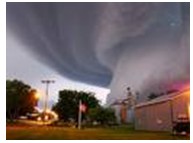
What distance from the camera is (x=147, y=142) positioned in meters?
4.68

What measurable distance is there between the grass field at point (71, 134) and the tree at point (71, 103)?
0.25 meters

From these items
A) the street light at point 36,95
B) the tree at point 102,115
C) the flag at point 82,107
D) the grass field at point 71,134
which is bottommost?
the grass field at point 71,134

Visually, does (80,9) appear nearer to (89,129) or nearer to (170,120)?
(89,129)

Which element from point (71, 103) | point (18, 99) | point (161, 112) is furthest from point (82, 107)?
point (161, 112)

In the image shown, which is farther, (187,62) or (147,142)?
(187,62)

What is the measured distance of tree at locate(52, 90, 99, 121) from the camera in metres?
5.50

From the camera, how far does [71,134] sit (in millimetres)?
5402

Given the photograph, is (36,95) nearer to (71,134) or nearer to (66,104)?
(66,104)

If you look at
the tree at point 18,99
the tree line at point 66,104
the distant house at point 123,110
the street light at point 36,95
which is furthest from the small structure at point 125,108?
the tree at point 18,99

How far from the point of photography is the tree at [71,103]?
5.50m

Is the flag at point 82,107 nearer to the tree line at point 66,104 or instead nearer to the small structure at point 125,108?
the tree line at point 66,104

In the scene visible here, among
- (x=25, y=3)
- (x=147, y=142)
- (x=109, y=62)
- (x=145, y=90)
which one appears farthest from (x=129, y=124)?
(x=25, y=3)
